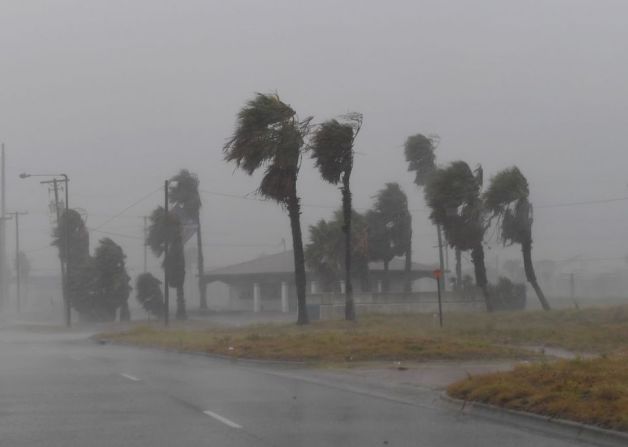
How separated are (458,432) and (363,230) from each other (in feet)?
173

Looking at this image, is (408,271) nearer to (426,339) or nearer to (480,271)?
(480,271)

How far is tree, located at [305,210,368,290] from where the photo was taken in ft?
217

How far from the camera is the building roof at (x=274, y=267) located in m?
77.8

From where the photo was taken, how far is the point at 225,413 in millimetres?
15336

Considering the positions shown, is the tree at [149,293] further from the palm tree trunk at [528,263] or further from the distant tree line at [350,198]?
the palm tree trunk at [528,263]

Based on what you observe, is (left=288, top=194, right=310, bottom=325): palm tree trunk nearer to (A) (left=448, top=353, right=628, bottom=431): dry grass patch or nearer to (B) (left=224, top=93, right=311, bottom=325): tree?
(B) (left=224, top=93, right=311, bottom=325): tree

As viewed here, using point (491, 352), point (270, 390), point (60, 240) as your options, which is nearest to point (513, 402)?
point (270, 390)

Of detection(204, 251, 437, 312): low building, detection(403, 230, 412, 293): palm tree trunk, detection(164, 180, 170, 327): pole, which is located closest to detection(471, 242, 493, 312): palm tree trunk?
detection(403, 230, 412, 293): palm tree trunk

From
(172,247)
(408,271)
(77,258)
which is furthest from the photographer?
(77,258)

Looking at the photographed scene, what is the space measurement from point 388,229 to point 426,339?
40272mm

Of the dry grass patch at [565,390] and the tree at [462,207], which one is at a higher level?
the tree at [462,207]

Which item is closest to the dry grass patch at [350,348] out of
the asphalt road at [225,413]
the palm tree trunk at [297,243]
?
the asphalt road at [225,413]

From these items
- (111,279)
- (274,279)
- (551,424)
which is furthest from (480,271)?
(551,424)

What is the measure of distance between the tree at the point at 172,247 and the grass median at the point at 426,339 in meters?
22.5
